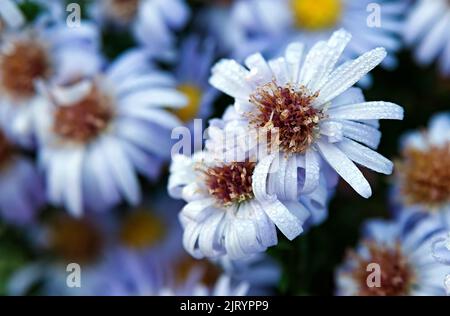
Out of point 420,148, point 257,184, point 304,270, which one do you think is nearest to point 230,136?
point 257,184

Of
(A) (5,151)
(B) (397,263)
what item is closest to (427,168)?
(B) (397,263)

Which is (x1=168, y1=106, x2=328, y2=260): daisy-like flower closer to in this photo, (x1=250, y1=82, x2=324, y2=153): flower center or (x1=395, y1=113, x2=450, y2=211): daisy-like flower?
(x1=250, y1=82, x2=324, y2=153): flower center

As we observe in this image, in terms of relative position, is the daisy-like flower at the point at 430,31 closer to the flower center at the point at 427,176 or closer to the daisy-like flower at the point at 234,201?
the flower center at the point at 427,176

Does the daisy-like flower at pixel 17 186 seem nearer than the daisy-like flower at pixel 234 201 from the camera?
No

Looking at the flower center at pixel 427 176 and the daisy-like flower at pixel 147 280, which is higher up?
the flower center at pixel 427 176

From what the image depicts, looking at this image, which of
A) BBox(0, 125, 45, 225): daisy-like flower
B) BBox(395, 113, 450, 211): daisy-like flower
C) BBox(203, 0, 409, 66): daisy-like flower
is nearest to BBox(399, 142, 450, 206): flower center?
BBox(395, 113, 450, 211): daisy-like flower

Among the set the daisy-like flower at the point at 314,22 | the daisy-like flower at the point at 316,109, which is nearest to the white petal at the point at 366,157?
the daisy-like flower at the point at 316,109
